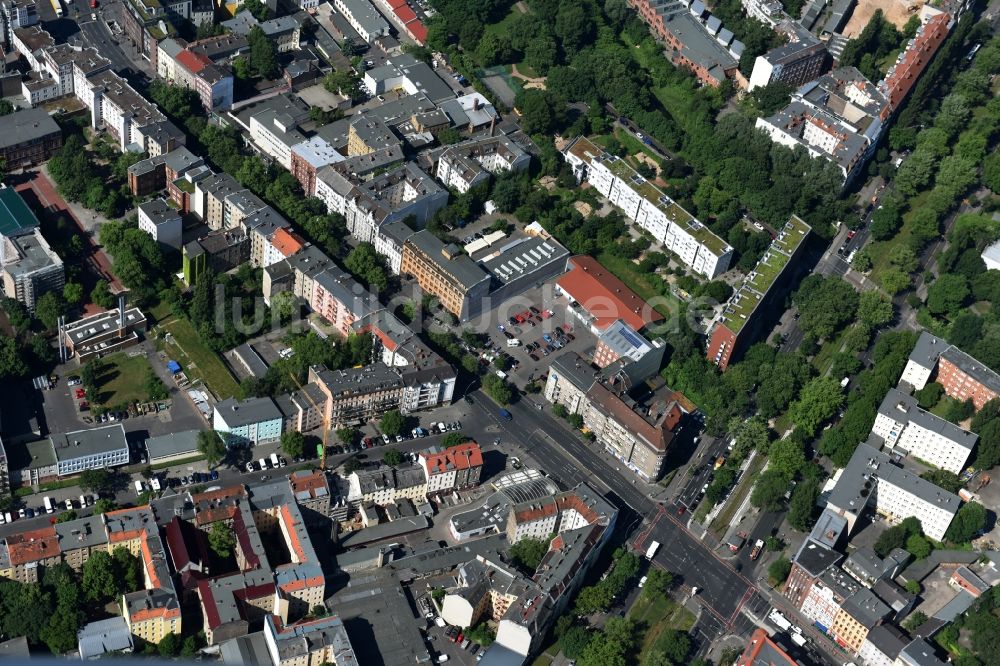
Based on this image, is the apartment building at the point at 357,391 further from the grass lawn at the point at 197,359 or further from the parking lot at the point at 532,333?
the parking lot at the point at 532,333

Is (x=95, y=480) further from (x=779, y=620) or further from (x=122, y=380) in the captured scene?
(x=779, y=620)

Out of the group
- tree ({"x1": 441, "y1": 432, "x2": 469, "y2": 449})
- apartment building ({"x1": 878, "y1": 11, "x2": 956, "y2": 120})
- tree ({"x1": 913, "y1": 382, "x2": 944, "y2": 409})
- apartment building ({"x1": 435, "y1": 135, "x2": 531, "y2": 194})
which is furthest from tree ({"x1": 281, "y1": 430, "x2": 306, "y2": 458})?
apartment building ({"x1": 878, "y1": 11, "x2": 956, "y2": 120})

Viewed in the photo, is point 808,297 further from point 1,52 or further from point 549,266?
point 1,52

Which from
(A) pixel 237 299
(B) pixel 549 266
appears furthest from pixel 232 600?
(B) pixel 549 266

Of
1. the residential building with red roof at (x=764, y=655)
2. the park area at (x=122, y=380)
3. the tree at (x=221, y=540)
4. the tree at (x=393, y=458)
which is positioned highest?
the residential building with red roof at (x=764, y=655)

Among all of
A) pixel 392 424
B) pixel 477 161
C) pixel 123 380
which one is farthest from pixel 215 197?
A: pixel 392 424

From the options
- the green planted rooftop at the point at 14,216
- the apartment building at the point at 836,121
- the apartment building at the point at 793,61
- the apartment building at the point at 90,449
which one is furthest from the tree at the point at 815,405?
the green planted rooftop at the point at 14,216

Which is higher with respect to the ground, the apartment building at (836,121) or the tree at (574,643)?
the apartment building at (836,121)
